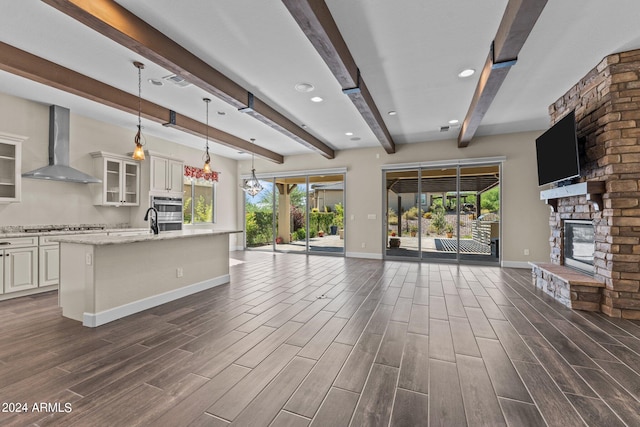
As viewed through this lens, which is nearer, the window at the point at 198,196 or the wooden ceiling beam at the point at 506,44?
the wooden ceiling beam at the point at 506,44

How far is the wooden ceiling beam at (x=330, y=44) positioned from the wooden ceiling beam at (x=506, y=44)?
4.72ft

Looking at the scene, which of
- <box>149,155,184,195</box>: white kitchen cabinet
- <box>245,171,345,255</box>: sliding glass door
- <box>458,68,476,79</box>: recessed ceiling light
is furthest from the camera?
<box>245,171,345,255</box>: sliding glass door

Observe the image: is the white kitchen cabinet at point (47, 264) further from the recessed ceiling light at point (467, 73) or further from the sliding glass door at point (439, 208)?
the sliding glass door at point (439, 208)

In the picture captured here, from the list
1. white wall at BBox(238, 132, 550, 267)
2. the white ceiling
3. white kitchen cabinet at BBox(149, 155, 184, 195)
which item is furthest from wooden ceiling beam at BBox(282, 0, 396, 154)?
white kitchen cabinet at BBox(149, 155, 184, 195)

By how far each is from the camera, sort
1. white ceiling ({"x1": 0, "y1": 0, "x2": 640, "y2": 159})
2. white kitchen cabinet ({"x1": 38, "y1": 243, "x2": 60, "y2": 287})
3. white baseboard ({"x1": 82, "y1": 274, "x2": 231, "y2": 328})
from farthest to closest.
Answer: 1. white kitchen cabinet ({"x1": 38, "y1": 243, "x2": 60, "y2": 287})
2. white baseboard ({"x1": 82, "y1": 274, "x2": 231, "y2": 328})
3. white ceiling ({"x1": 0, "y1": 0, "x2": 640, "y2": 159})

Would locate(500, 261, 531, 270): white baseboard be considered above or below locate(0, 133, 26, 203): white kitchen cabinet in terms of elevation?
below

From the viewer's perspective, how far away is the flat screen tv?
3.52 meters

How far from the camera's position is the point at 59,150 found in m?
4.70

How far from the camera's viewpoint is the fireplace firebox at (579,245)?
12.3ft

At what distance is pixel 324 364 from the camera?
7.27 feet

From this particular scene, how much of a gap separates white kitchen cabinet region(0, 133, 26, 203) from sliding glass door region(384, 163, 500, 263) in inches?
276

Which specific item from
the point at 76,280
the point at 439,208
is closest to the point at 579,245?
the point at 439,208

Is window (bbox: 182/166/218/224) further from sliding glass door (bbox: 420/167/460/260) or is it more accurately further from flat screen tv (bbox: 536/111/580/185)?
flat screen tv (bbox: 536/111/580/185)

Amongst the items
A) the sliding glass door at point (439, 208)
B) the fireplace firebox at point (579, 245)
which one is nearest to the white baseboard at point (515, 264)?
the sliding glass door at point (439, 208)
